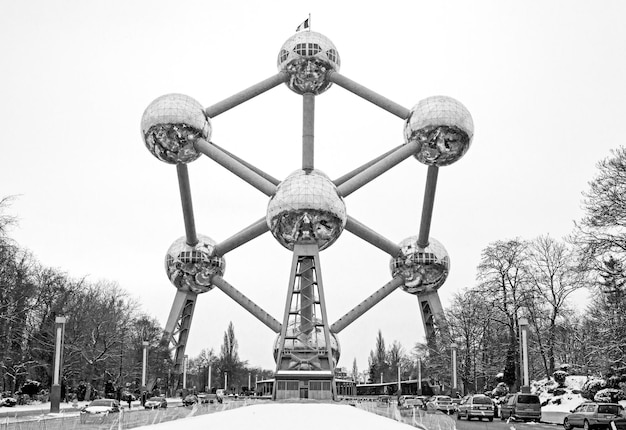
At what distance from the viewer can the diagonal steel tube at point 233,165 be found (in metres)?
36.3

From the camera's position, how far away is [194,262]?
43.5m

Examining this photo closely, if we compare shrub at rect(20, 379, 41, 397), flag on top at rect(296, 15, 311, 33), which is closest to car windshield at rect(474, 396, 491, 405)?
flag on top at rect(296, 15, 311, 33)

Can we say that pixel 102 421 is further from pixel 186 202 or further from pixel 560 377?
pixel 186 202

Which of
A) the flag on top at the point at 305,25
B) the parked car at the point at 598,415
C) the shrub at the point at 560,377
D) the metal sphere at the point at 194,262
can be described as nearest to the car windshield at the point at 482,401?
the parked car at the point at 598,415

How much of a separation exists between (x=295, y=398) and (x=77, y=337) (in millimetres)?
15924

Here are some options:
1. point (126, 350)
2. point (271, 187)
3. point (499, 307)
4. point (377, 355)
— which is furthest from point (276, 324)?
point (377, 355)

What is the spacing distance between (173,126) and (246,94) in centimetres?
429

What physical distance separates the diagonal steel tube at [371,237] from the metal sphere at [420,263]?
2.21 ft

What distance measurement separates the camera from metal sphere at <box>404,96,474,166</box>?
36000mm

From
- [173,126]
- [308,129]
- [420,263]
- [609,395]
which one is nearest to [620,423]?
[609,395]

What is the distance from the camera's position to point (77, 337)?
4353 centimetres

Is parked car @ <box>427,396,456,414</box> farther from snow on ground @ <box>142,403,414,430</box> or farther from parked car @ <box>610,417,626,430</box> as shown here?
parked car @ <box>610,417,626,430</box>

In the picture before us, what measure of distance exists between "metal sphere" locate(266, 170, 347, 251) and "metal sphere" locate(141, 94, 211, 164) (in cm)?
603

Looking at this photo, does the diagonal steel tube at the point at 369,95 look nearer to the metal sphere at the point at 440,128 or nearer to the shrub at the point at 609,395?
the metal sphere at the point at 440,128
